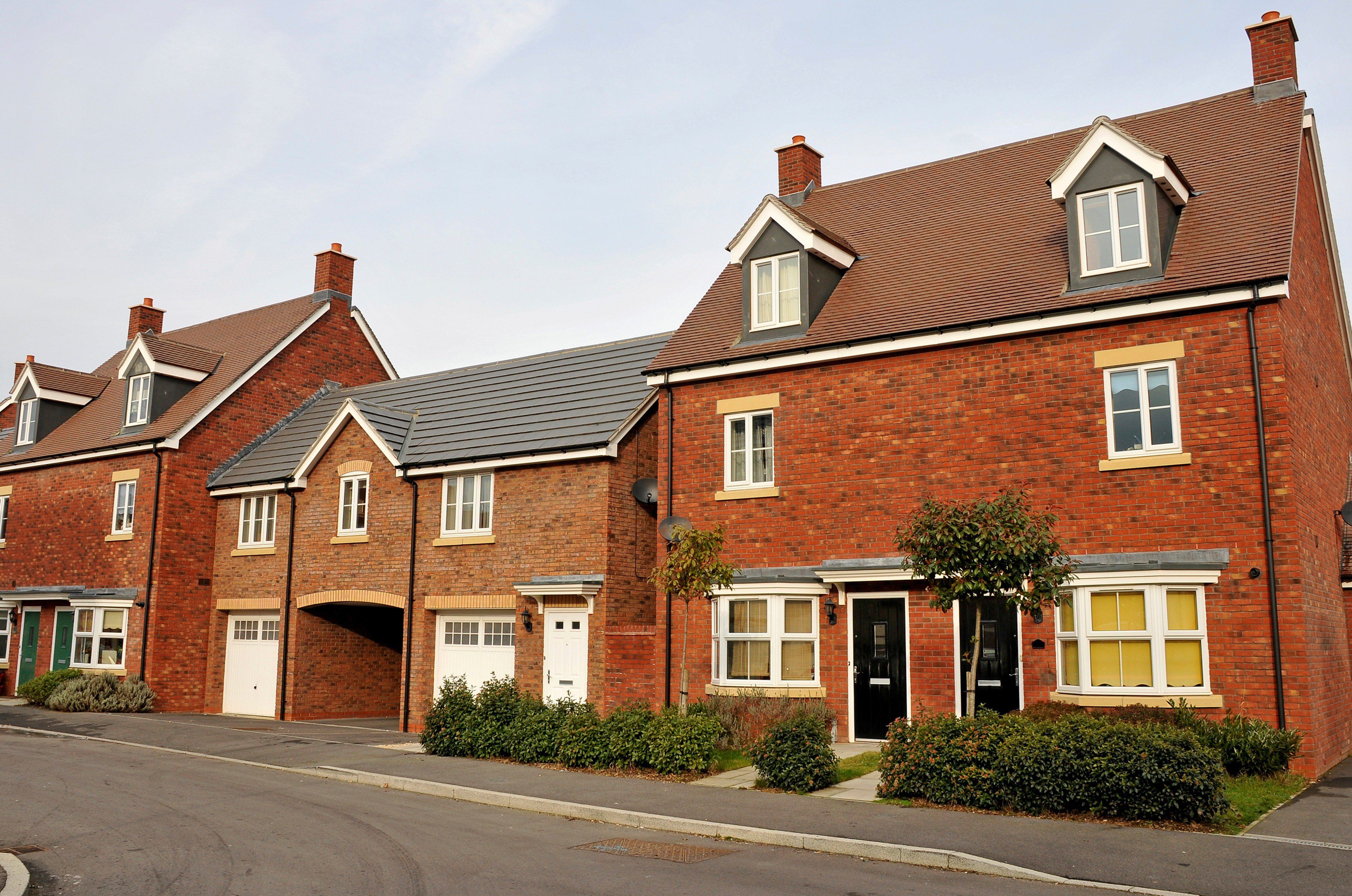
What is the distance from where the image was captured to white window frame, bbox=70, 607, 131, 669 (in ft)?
90.5

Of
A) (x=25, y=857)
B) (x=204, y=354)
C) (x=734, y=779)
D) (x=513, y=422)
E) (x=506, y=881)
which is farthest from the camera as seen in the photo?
(x=204, y=354)

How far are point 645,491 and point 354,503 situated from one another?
305 inches

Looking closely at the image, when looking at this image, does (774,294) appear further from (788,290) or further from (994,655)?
(994,655)

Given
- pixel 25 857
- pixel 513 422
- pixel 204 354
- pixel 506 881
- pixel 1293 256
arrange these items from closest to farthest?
1. pixel 506 881
2. pixel 25 857
3. pixel 1293 256
4. pixel 513 422
5. pixel 204 354

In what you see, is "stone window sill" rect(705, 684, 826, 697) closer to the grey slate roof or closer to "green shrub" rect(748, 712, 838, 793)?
"green shrub" rect(748, 712, 838, 793)

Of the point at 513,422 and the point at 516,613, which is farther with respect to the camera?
the point at 513,422

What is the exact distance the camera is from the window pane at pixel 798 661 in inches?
707

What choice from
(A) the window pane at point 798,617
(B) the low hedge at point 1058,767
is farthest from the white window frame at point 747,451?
(B) the low hedge at point 1058,767

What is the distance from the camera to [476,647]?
22.6 metres

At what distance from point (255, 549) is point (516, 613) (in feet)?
29.7

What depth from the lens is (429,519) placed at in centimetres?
2333

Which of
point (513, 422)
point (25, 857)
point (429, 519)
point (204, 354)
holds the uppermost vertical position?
point (204, 354)

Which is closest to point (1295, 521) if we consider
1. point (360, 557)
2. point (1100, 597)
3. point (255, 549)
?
point (1100, 597)

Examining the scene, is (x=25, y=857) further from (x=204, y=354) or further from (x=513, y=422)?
(x=204, y=354)
